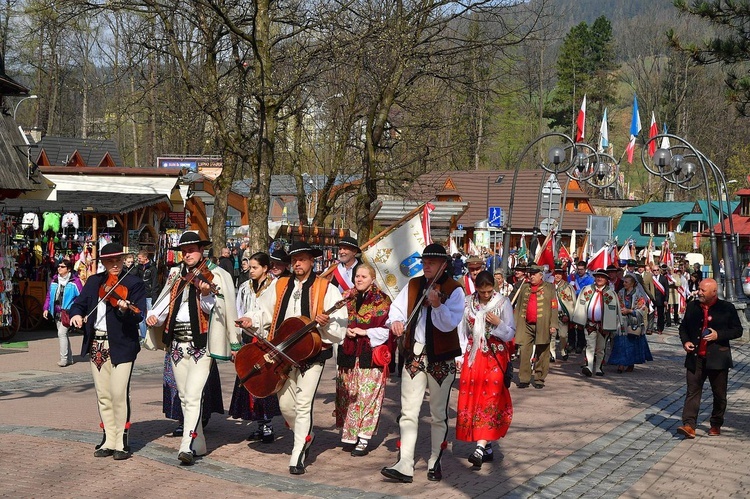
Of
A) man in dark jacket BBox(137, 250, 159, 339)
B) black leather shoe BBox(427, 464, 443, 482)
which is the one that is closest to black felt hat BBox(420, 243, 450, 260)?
black leather shoe BBox(427, 464, 443, 482)

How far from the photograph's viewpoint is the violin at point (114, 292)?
27.1 feet

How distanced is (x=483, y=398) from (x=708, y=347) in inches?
123

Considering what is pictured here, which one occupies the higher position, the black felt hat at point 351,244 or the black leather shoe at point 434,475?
the black felt hat at point 351,244

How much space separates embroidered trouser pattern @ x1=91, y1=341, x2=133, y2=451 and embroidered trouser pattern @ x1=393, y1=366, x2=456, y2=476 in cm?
223

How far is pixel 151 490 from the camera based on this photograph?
23.7 feet

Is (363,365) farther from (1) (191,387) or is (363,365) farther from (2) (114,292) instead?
(2) (114,292)

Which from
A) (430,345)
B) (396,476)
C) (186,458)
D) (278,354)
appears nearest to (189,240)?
(278,354)

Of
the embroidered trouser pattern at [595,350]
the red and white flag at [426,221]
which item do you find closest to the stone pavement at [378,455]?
the red and white flag at [426,221]

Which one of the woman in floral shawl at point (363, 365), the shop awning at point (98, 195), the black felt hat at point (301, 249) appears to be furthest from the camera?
the shop awning at point (98, 195)

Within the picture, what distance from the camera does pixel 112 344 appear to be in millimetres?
8344

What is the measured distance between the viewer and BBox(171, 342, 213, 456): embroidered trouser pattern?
821cm

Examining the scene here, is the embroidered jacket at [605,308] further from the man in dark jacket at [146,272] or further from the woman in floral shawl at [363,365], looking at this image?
the woman in floral shawl at [363,365]

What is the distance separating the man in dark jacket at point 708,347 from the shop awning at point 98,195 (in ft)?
45.8

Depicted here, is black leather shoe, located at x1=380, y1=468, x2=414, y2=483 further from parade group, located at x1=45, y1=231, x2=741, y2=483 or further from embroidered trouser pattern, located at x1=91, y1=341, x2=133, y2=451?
embroidered trouser pattern, located at x1=91, y1=341, x2=133, y2=451
